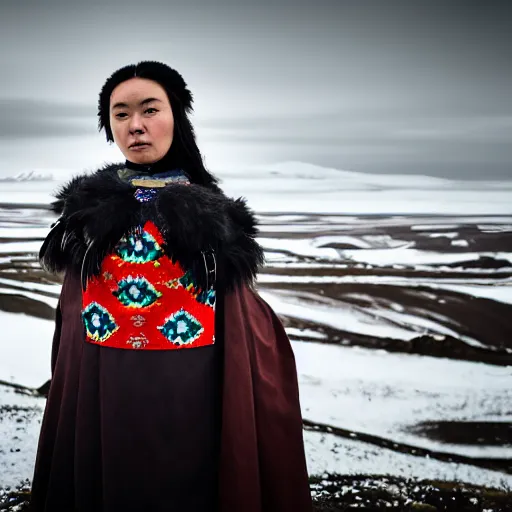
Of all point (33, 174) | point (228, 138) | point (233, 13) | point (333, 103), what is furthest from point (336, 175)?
point (33, 174)

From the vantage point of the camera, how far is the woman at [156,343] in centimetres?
72

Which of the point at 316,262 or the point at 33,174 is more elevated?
the point at 33,174

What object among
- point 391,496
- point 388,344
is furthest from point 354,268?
point 391,496

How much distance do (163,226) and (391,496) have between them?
3.14 feet

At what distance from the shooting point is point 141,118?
2.55 feet

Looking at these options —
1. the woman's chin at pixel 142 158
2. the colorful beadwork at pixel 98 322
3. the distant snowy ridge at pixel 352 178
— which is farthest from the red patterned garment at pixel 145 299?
the distant snowy ridge at pixel 352 178

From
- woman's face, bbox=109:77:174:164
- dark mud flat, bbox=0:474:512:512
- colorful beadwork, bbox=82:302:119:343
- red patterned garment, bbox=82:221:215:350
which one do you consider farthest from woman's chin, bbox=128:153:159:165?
dark mud flat, bbox=0:474:512:512

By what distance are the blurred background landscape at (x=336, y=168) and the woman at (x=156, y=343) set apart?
767mm

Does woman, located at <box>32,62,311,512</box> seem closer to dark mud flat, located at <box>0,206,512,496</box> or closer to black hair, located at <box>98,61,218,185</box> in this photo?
black hair, located at <box>98,61,218,185</box>

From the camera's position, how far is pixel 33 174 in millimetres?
1812

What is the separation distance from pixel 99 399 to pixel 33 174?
1297mm

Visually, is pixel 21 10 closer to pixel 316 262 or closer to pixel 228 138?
pixel 228 138

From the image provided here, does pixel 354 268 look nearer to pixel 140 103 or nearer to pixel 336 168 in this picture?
pixel 336 168

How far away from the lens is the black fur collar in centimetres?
70
